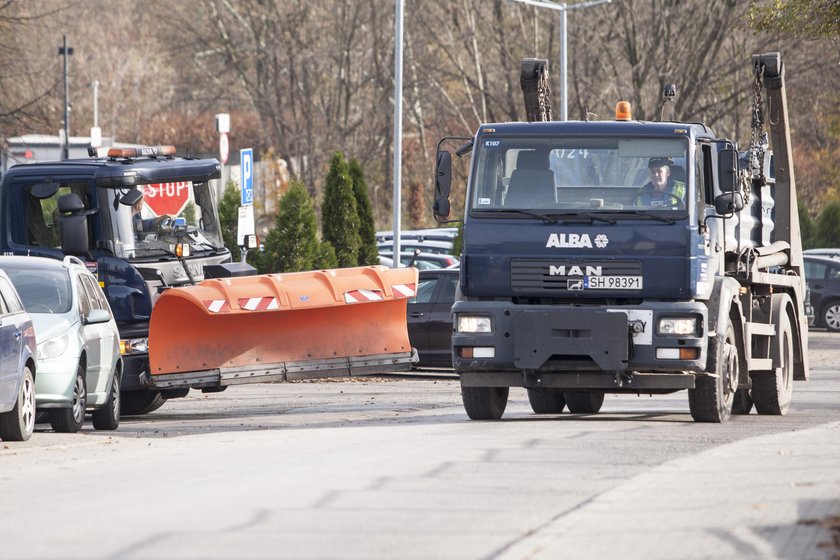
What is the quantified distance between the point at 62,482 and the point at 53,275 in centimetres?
586

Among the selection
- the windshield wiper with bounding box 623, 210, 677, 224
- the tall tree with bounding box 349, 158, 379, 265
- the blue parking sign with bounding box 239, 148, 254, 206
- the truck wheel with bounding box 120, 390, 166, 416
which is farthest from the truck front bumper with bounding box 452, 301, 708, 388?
the tall tree with bounding box 349, 158, 379, 265

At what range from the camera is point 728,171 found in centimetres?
1427

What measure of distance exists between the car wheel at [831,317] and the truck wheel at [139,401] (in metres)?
22.8

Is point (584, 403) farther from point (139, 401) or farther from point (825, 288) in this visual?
point (825, 288)

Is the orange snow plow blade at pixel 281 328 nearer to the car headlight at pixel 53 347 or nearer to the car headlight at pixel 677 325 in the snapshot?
the car headlight at pixel 53 347

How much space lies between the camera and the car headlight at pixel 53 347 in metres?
15.4

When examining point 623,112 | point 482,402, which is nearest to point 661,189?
point 623,112

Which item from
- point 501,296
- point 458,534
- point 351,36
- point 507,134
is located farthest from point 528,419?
point 351,36

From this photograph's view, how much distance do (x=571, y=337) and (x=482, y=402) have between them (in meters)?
1.60

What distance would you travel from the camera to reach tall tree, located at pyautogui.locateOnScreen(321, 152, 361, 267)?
3391 cm

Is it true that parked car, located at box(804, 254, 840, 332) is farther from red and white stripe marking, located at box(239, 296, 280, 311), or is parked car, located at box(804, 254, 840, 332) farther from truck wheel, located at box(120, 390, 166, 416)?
red and white stripe marking, located at box(239, 296, 280, 311)

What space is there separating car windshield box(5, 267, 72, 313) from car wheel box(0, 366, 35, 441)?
1719 millimetres

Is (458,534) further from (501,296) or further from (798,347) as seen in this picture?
(798,347)

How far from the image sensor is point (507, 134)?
1448 centimetres
